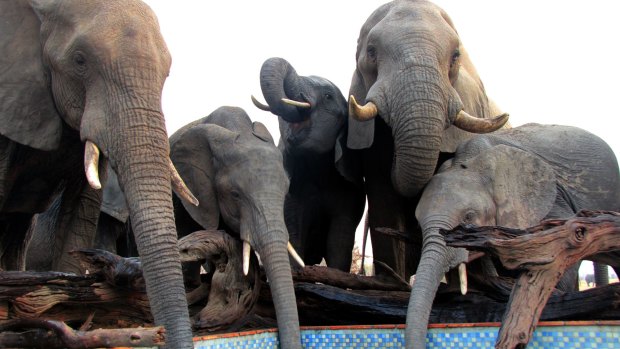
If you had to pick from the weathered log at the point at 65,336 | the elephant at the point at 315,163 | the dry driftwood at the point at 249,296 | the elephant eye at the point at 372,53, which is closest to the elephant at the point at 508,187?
the dry driftwood at the point at 249,296

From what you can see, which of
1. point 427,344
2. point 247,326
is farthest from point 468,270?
point 247,326

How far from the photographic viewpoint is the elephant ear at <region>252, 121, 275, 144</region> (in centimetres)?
500

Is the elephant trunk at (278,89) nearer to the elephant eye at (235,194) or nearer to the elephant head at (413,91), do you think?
the elephant head at (413,91)

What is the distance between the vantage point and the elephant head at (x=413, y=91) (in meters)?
4.73

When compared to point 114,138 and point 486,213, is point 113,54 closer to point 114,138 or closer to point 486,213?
point 114,138

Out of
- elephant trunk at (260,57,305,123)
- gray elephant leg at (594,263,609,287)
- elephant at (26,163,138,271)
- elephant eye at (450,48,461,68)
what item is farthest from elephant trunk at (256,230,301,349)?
gray elephant leg at (594,263,609,287)

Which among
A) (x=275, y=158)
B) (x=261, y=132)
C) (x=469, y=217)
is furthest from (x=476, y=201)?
(x=261, y=132)

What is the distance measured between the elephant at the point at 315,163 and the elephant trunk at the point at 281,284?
1429 mm

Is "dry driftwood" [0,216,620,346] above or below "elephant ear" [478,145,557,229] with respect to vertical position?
below

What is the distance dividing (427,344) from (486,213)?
2.86 feet

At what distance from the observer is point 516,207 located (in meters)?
4.62

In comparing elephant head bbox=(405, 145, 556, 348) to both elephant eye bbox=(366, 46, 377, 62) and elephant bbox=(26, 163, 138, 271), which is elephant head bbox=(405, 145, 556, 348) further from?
elephant bbox=(26, 163, 138, 271)

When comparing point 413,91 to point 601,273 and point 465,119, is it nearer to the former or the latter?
point 465,119

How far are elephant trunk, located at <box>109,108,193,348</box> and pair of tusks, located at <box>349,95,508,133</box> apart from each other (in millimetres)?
1573
